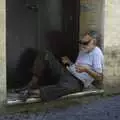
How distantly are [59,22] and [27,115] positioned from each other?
6.90ft

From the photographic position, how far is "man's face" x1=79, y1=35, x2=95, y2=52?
9.98 metres

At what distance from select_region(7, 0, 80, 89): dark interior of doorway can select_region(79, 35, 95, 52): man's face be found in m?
0.19

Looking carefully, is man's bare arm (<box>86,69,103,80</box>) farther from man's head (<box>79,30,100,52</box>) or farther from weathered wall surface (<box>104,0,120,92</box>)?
man's head (<box>79,30,100,52</box>)

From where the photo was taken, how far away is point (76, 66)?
9.93 metres

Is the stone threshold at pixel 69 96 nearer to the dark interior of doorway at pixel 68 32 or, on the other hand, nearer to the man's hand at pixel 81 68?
the man's hand at pixel 81 68

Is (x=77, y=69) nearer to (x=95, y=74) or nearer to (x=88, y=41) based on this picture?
(x=95, y=74)

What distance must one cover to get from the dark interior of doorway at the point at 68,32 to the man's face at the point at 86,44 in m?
0.19

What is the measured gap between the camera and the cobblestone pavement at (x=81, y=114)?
8688 millimetres

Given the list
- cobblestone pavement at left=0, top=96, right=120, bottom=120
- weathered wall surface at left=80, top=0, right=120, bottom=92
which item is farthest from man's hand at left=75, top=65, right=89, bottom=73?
cobblestone pavement at left=0, top=96, right=120, bottom=120

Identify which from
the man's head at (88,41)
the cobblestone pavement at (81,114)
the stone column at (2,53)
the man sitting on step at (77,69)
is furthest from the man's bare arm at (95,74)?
the stone column at (2,53)

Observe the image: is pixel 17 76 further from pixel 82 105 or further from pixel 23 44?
pixel 82 105

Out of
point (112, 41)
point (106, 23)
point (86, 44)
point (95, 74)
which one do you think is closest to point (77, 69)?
point (95, 74)

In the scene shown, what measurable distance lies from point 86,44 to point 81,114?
5.26 feet

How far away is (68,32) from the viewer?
33.6ft
